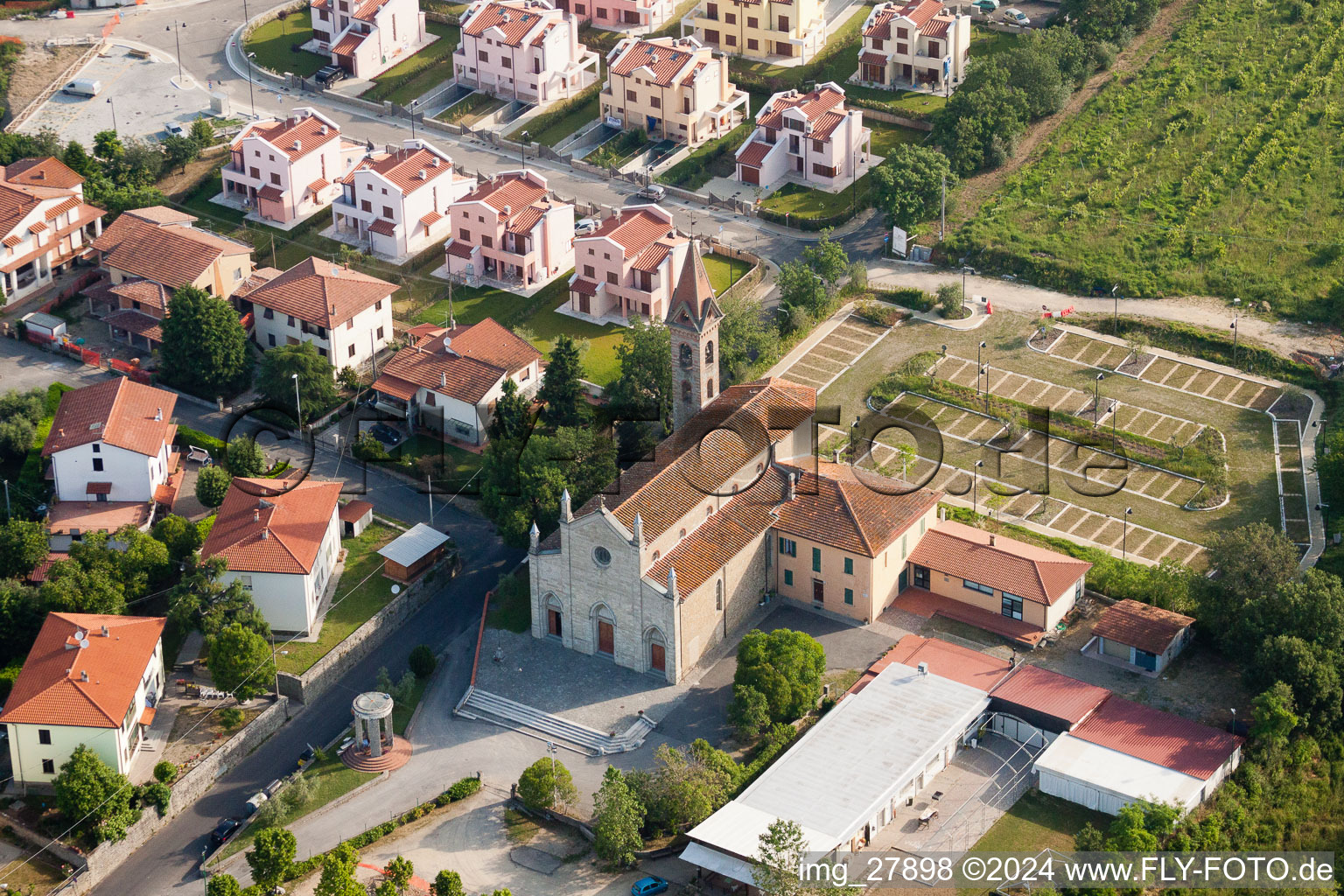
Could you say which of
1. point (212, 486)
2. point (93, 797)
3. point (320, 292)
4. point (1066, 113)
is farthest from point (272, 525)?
point (1066, 113)

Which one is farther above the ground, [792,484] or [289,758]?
[792,484]

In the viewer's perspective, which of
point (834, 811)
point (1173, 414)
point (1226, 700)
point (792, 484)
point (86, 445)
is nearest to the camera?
point (834, 811)

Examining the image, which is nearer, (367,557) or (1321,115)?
(367,557)

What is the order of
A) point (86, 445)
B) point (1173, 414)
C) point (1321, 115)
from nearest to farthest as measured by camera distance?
point (86, 445)
point (1173, 414)
point (1321, 115)

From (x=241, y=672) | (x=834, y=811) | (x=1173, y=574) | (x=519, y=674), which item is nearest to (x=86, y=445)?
(x=241, y=672)

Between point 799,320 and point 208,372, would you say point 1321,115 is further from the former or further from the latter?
point 208,372

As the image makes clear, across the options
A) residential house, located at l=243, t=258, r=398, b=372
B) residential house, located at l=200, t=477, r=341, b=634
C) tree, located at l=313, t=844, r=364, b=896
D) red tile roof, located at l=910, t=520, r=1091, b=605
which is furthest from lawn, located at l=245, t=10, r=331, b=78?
tree, located at l=313, t=844, r=364, b=896
